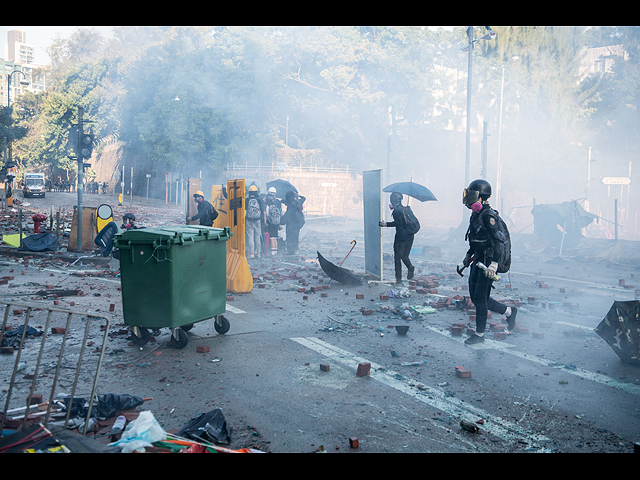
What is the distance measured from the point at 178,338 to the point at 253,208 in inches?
292

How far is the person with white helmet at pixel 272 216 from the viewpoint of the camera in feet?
44.4

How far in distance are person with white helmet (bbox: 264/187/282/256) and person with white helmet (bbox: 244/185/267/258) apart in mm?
184

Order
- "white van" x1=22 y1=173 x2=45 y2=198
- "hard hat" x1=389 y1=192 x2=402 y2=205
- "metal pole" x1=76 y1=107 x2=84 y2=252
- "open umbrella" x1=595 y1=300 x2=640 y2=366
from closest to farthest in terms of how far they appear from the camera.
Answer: "open umbrella" x1=595 y1=300 x2=640 y2=366
"hard hat" x1=389 y1=192 x2=402 y2=205
"metal pole" x1=76 y1=107 x2=84 y2=252
"white van" x1=22 y1=173 x2=45 y2=198

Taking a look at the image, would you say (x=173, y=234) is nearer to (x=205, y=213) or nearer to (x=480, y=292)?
(x=480, y=292)

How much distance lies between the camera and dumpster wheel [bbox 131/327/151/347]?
5.44m

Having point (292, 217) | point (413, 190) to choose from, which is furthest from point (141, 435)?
point (292, 217)

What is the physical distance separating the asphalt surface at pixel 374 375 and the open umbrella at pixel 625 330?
15cm

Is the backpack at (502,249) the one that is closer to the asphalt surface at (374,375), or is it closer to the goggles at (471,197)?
the goggles at (471,197)

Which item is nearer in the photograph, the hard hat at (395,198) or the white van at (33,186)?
the hard hat at (395,198)

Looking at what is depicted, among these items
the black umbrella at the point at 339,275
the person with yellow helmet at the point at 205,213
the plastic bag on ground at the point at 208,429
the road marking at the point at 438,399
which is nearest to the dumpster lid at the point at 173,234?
the road marking at the point at 438,399

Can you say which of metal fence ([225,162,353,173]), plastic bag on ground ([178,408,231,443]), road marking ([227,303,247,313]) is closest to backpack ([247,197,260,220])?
road marking ([227,303,247,313])

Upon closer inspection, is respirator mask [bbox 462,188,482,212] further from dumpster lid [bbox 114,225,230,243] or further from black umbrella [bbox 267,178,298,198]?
black umbrella [bbox 267,178,298,198]
